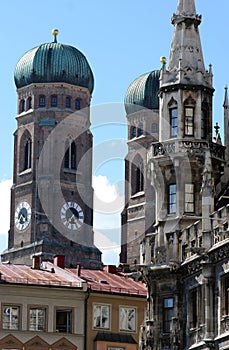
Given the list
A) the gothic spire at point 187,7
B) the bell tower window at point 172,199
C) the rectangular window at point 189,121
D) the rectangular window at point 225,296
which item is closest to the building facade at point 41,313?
the bell tower window at point 172,199

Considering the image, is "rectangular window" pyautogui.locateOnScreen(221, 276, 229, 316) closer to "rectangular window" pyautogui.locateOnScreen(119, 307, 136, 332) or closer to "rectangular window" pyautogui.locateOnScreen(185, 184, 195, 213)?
"rectangular window" pyautogui.locateOnScreen(185, 184, 195, 213)

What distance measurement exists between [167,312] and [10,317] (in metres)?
23.2

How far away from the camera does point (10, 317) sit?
109 meters

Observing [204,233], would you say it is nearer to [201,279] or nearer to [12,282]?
[201,279]

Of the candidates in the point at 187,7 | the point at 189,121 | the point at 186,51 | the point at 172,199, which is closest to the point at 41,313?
the point at 172,199

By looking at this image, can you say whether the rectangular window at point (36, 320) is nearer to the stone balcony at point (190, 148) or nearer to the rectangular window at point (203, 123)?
the stone balcony at point (190, 148)

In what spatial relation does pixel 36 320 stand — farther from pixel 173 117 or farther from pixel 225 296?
pixel 225 296

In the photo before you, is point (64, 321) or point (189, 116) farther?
point (64, 321)

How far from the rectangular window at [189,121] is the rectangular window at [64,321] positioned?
2577cm

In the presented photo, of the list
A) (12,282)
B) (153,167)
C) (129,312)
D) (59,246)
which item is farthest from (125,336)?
(59,246)

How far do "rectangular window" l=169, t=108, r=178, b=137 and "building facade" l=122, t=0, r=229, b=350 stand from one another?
65mm

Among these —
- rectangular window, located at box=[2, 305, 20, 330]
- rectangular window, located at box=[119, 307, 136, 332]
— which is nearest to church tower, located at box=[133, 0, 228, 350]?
rectangular window, located at box=[2, 305, 20, 330]

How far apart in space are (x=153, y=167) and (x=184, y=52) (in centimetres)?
790

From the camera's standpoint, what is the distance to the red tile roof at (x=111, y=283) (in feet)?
376
